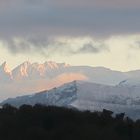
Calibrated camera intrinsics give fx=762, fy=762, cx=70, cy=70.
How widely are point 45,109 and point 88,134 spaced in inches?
903

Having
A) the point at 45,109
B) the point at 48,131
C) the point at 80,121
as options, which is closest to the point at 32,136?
the point at 48,131

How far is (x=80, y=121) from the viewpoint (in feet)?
396

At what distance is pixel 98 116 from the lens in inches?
5089

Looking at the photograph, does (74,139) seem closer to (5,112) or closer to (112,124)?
(112,124)

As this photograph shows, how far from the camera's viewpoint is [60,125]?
116750 mm

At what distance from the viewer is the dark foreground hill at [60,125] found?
10981 cm

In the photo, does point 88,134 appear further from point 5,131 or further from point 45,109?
point 45,109

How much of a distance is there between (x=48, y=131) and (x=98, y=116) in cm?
1811

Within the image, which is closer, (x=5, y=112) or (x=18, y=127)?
(x=18, y=127)

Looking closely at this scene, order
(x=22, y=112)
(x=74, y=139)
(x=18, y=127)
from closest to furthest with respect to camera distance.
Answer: (x=74, y=139)
(x=18, y=127)
(x=22, y=112)

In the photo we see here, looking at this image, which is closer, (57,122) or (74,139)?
(74,139)

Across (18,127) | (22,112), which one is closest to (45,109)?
(22,112)

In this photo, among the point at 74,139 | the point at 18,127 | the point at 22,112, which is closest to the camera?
the point at 74,139

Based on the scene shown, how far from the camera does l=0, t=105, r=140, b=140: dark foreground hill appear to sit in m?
110
